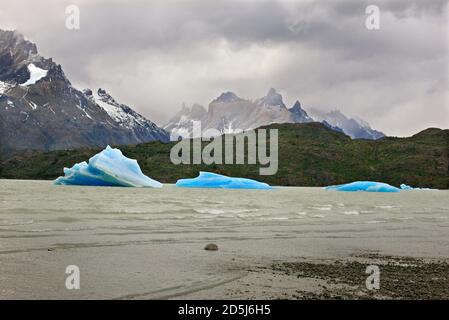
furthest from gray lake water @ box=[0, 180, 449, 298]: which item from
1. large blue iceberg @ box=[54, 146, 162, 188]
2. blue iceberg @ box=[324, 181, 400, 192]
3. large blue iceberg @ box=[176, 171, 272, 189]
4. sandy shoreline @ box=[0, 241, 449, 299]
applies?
blue iceberg @ box=[324, 181, 400, 192]

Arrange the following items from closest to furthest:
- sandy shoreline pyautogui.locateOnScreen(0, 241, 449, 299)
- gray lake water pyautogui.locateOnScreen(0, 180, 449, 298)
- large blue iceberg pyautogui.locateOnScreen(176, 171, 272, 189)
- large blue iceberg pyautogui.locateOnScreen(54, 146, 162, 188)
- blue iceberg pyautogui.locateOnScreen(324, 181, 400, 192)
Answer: sandy shoreline pyautogui.locateOnScreen(0, 241, 449, 299) → gray lake water pyautogui.locateOnScreen(0, 180, 449, 298) → large blue iceberg pyautogui.locateOnScreen(54, 146, 162, 188) → large blue iceberg pyautogui.locateOnScreen(176, 171, 272, 189) → blue iceberg pyautogui.locateOnScreen(324, 181, 400, 192)

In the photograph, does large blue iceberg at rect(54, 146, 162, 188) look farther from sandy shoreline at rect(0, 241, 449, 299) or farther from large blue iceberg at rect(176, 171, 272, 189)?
sandy shoreline at rect(0, 241, 449, 299)

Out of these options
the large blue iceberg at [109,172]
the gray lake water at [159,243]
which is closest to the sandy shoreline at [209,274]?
the gray lake water at [159,243]

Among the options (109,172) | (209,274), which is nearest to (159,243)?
(209,274)

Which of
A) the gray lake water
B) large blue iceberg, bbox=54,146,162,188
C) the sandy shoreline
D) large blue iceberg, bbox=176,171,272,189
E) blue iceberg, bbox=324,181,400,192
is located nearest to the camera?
the sandy shoreline

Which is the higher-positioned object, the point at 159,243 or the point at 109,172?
the point at 109,172

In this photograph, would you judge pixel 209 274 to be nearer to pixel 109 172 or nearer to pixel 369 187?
pixel 109 172

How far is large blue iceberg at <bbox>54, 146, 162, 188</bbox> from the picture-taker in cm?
8669

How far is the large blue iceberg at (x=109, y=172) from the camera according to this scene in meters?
86.7

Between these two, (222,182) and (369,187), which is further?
(369,187)

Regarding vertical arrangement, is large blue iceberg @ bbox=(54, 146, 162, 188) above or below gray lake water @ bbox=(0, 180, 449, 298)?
above

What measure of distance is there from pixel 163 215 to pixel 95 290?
22.3 metres

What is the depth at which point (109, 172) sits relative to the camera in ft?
286

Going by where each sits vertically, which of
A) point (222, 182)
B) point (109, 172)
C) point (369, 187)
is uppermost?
point (109, 172)
